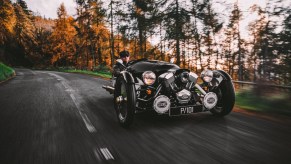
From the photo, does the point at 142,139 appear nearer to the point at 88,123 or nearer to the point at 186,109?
the point at 186,109

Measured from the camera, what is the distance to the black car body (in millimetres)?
4098

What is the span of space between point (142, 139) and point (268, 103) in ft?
13.5

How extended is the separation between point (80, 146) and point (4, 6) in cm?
2695

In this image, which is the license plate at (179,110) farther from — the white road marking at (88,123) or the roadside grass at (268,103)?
the roadside grass at (268,103)

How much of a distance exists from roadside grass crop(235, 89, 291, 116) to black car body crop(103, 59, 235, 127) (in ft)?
5.56

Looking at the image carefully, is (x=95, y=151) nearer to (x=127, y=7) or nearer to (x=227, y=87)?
(x=227, y=87)

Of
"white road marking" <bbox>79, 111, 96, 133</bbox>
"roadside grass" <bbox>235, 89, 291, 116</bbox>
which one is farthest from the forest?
"white road marking" <bbox>79, 111, 96, 133</bbox>

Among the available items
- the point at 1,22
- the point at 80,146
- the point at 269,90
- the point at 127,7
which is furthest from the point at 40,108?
the point at 1,22

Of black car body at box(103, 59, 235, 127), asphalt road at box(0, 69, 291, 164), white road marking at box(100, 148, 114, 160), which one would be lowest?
white road marking at box(100, 148, 114, 160)

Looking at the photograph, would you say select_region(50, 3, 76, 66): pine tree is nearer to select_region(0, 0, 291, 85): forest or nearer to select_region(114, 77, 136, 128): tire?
select_region(0, 0, 291, 85): forest

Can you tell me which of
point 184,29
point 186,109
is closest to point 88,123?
Result: point 186,109

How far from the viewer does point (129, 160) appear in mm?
2926

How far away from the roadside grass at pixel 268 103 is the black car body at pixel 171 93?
1694mm

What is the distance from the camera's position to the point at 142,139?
3709 mm
